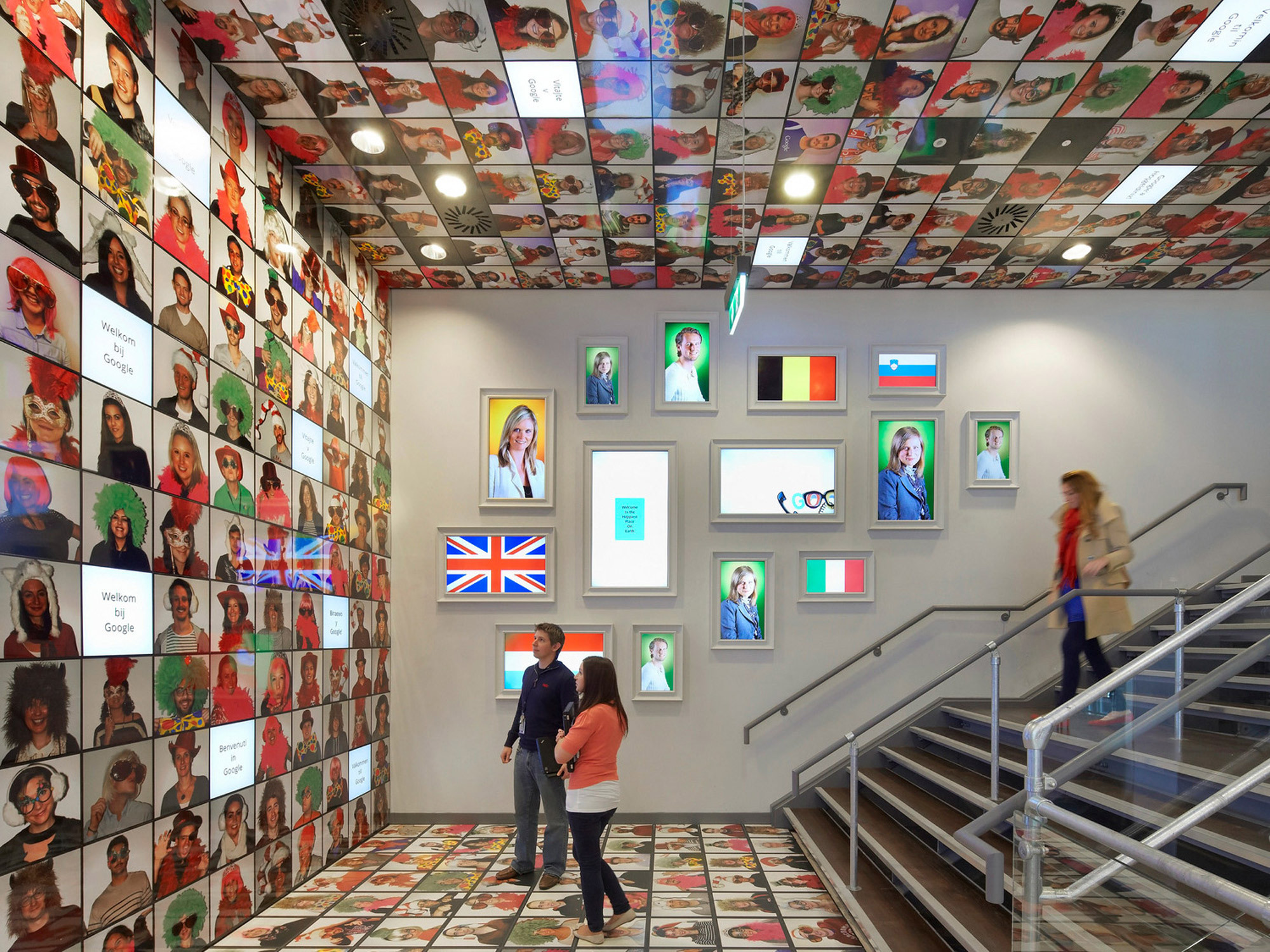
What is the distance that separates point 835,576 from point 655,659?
5.61 feet

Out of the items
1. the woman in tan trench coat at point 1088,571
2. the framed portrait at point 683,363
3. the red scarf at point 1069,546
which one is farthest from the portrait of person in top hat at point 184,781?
the red scarf at point 1069,546

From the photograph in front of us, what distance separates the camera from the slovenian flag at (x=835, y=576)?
7.56 m

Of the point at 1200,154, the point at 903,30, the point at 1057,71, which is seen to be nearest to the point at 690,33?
the point at 903,30

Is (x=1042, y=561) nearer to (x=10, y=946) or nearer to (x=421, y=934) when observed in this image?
(x=421, y=934)

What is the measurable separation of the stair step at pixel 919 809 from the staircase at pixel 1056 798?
17 millimetres

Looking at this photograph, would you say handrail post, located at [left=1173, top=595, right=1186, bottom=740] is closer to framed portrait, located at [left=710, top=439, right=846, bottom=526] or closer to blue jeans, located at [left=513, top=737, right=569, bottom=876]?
blue jeans, located at [left=513, top=737, right=569, bottom=876]

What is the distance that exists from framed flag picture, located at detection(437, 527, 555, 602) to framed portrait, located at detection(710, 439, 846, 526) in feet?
5.00

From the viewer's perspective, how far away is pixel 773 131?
5.24 metres

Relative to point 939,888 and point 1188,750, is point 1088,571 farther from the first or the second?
point 1188,750

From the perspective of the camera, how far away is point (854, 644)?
24.8 ft

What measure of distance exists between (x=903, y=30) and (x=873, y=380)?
3.72 metres

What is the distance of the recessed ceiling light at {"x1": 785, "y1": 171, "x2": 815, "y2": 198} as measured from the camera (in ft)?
18.9

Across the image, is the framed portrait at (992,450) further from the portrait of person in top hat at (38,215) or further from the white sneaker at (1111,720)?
the portrait of person in top hat at (38,215)

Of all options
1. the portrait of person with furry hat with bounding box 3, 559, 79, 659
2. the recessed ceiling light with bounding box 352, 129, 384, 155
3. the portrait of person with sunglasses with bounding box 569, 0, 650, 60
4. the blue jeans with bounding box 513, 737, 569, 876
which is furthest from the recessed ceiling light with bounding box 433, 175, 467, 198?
the blue jeans with bounding box 513, 737, 569, 876
